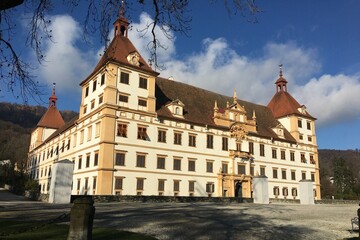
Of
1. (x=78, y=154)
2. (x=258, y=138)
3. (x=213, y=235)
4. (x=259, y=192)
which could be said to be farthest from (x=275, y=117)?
(x=213, y=235)

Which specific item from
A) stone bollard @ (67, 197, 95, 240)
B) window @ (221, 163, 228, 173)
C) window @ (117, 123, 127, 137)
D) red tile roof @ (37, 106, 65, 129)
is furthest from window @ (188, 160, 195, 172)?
red tile roof @ (37, 106, 65, 129)

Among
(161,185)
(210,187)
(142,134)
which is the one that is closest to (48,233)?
(142,134)

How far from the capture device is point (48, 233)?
915 cm

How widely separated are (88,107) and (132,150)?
815 centimetres

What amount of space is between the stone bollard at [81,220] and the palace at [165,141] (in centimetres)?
2101

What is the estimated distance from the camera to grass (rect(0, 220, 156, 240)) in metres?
8.61

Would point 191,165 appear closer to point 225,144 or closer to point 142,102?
point 225,144

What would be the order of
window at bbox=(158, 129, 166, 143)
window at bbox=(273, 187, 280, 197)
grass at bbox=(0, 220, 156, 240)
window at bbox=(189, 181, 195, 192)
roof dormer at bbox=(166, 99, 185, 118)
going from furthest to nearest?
1. window at bbox=(273, 187, 280, 197)
2. roof dormer at bbox=(166, 99, 185, 118)
3. window at bbox=(189, 181, 195, 192)
4. window at bbox=(158, 129, 166, 143)
5. grass at bbox=(0, 220, 156, 240)

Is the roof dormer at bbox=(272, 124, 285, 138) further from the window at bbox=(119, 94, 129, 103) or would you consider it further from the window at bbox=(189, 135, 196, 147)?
the window at bbox=(119, 94, 129, 103)

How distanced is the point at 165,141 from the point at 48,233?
28.4 metres

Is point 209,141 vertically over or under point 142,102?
under

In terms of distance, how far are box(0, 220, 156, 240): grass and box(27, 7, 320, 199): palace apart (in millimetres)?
18990

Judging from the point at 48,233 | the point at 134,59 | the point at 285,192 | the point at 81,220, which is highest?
the point at 134,59

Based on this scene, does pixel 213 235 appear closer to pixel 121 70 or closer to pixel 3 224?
pixel 3 224
